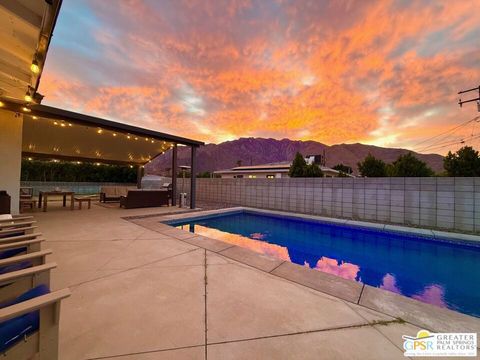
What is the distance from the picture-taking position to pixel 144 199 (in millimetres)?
8859

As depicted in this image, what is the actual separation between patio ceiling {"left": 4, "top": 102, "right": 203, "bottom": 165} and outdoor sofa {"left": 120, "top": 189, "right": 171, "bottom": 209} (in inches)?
92.4

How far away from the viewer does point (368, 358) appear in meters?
1.40

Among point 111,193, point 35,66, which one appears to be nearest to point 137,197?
point 111,193

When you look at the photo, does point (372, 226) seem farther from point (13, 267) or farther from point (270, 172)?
point (270, 172)

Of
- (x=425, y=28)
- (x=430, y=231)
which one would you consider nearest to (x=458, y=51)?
(x=425, y=28)

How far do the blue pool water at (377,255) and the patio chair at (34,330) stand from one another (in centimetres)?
395

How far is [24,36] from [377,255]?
736 centimetres

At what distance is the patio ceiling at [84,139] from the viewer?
589 centimetres

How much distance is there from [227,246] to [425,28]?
8.56 m

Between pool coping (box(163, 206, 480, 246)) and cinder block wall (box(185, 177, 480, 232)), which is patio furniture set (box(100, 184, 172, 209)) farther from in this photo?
cinder block wall (box(185, 177, 480, 232))

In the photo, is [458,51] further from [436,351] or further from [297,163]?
[297,163]

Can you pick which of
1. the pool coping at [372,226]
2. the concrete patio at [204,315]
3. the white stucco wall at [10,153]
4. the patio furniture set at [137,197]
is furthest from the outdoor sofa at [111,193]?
the concrete patio at [204,315]

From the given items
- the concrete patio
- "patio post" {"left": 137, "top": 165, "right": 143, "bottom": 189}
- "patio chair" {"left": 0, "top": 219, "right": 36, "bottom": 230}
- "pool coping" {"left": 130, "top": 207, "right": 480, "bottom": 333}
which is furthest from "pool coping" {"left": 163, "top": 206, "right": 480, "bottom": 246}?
"patio post" {"left": 137, "top": 165, "right": 143, "bottom": 189}

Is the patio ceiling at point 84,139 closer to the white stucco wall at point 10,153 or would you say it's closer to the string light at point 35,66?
the white stucco wall at point 10,153
